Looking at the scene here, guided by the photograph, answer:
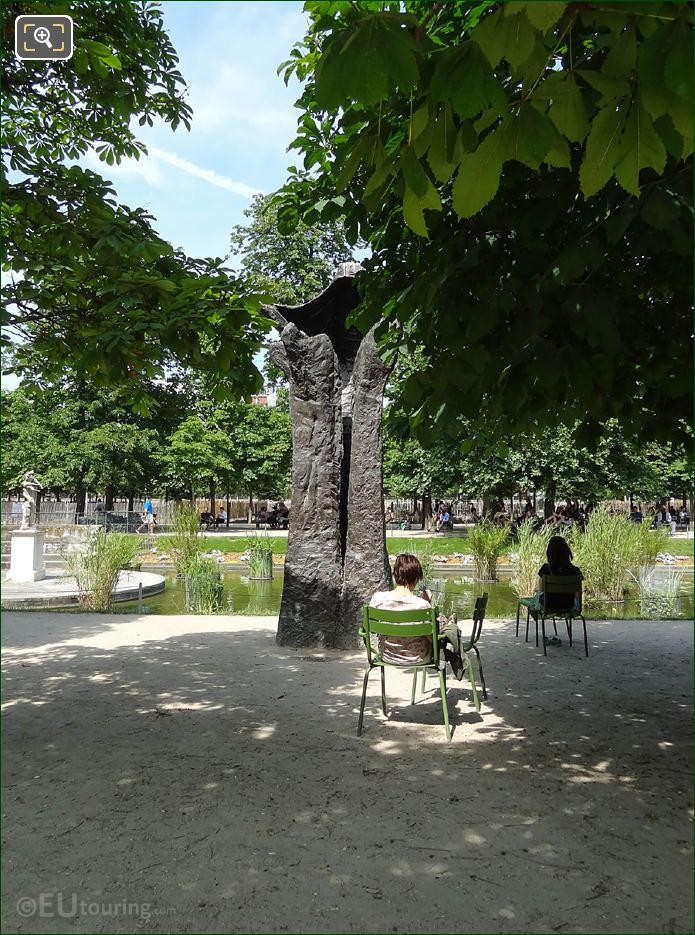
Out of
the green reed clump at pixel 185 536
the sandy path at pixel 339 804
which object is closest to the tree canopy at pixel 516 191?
the sandy path at pixel 339 804

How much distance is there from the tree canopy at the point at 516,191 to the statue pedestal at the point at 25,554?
1276cm

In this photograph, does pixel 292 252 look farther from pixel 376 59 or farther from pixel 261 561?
pixel 376 59

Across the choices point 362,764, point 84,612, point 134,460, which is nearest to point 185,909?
point 362,764

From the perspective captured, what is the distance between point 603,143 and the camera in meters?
1.53

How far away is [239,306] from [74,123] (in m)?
3.34

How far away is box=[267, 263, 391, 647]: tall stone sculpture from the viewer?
846 centimetres

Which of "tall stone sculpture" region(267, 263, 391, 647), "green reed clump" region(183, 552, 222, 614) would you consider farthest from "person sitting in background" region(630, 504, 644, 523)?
"tall stone sculpture" region(267, 263, 391, 647)

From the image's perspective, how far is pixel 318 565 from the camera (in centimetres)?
851

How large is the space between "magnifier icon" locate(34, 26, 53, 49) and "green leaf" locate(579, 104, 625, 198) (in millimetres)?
3521

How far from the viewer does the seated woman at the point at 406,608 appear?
513 cm

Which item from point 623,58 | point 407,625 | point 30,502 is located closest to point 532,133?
point 623,58

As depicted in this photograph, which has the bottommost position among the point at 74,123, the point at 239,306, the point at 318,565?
the point at 318,565

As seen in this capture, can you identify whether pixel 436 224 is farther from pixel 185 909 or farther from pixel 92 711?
pixel 92 711

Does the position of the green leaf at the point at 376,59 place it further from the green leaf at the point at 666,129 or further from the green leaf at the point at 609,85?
the green leaf at the point at 666,129
